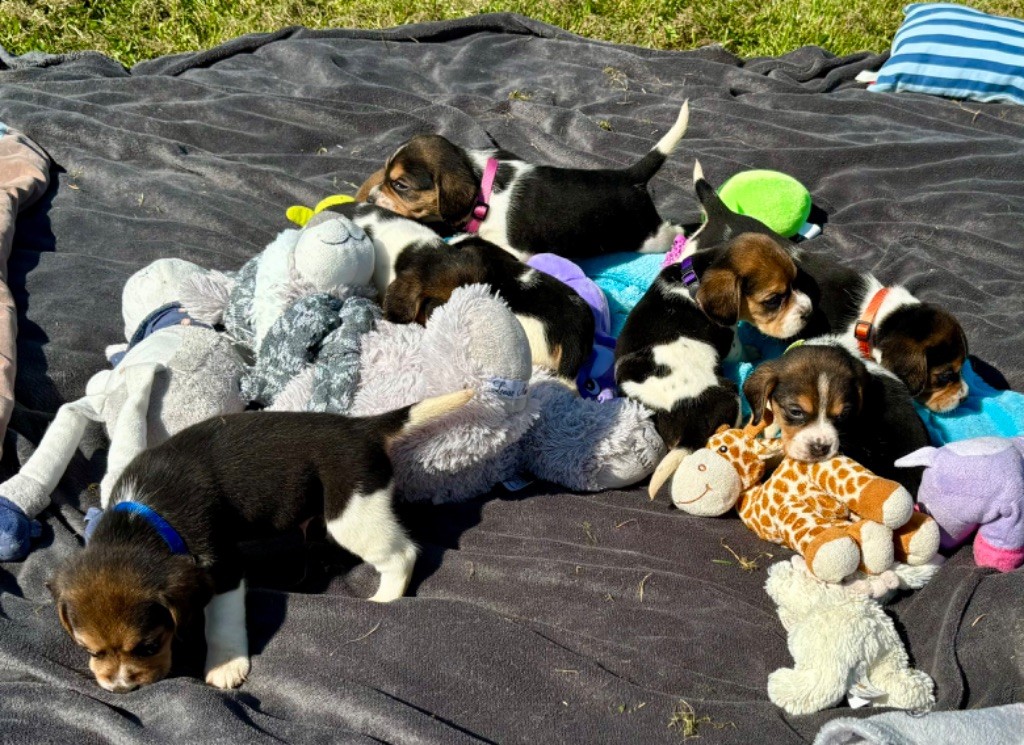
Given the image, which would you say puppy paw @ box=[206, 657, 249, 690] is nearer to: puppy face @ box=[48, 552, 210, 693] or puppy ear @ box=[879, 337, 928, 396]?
puppy face @ box=[48, 552, 210, 693]

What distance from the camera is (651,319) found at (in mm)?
4840

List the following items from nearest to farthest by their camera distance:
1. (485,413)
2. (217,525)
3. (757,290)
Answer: (217,525) < (485,413) < (757,290)

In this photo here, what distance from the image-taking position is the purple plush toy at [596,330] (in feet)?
15.5

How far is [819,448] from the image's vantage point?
3865 millimetres

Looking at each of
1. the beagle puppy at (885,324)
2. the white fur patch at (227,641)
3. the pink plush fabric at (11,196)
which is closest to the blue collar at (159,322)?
the pink plush fabric at (11,196)

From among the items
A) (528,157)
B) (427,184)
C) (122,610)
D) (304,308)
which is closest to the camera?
(122,610)

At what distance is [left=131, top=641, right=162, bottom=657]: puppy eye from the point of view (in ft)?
9.85

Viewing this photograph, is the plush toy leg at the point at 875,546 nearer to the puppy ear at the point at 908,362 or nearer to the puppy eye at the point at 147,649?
the puppy ear at the point at 908,362

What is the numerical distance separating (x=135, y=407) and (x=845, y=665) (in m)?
2.59

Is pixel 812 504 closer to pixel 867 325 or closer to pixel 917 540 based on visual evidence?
pixel 917 540

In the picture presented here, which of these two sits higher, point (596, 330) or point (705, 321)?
point (705, 321)

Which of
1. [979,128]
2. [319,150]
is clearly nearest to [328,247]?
[319,150]

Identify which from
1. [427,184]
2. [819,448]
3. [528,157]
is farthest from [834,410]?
[528,157]

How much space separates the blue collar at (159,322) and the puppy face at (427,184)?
5.59 feet
